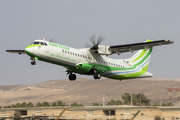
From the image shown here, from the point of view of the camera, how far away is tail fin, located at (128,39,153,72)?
39.4 m

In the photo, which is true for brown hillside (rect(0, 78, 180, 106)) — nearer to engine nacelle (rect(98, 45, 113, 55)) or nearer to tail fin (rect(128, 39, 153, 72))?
tail fin (rect(128, 39, 153, 72))

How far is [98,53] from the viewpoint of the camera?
112ft

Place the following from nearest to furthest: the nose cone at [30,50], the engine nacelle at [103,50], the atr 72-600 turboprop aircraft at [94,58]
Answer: the nose cone at [30,50] < the atr 72-600 turboprop aircraft at [94,58] < the engine nacelle at [103,50]

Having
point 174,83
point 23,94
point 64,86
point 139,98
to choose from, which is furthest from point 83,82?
point 139,98

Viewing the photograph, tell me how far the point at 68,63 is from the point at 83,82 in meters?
153

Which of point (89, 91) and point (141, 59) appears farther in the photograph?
point (89, 91)

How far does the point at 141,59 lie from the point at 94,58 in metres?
8.83

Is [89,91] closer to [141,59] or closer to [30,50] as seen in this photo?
[141,59]

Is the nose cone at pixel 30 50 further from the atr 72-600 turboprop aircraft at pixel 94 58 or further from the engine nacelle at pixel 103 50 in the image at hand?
the engine nacelle at pixel 103 50

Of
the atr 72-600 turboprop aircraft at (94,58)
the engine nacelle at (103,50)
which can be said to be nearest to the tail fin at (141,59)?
the atr 72-600 turboprop aircraft at (94,58)

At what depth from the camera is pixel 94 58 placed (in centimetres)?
3403

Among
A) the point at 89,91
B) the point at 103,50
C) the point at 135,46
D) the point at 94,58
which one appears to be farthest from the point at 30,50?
the point at 89,91

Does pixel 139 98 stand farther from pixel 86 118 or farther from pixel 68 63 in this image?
pixel 68 63

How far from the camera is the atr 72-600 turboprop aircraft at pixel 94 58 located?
30.0 meters
